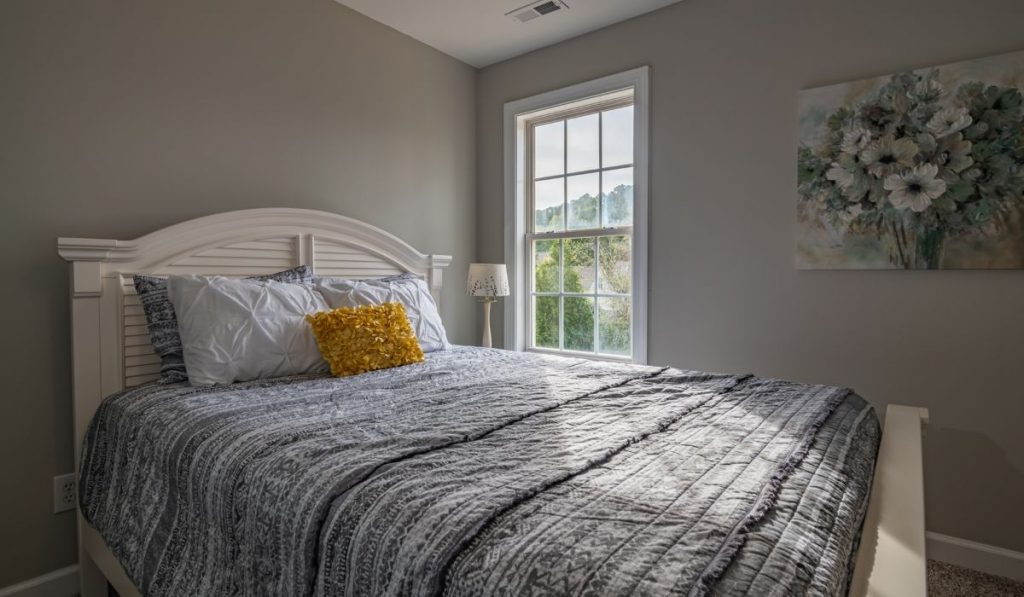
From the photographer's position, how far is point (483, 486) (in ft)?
3.01

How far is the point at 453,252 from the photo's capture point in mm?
3484

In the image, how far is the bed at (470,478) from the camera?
742 millimetres

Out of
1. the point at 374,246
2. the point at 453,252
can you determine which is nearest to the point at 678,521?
the point at 374,246

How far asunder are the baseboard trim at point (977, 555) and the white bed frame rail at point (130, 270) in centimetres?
287

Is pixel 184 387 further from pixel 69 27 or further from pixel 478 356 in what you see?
pixel 69 27

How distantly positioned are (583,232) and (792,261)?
46.1 inches

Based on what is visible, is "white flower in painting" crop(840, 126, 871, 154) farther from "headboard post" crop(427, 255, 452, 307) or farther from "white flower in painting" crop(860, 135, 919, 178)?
"headboard post" crop(427, 255, 452, 307)

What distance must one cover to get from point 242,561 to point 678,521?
864mm

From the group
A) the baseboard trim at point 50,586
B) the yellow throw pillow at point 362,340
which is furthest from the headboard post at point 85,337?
the yellow throw pillow at point 362,340

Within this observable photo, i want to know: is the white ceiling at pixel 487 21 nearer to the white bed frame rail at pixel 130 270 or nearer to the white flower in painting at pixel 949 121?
the white bed frame rail at pixel 130 270

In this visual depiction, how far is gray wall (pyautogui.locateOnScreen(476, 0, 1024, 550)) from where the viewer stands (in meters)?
2.07

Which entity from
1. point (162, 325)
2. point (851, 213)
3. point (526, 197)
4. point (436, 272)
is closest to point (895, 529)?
point (851, 213)

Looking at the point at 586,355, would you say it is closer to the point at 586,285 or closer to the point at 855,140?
the point at 586,285

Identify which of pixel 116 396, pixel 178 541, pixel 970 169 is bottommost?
pixel 178 541
